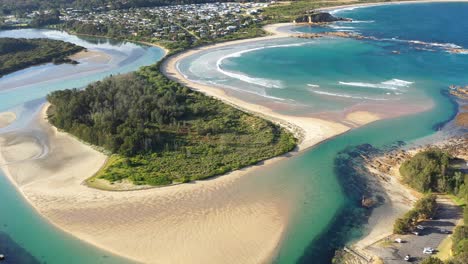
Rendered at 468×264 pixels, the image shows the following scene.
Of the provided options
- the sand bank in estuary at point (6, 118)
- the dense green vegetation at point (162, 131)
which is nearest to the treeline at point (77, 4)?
the dense green vegetation at point (162, 131)

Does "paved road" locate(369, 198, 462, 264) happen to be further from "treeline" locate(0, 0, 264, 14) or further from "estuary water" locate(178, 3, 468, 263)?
"treeline" locate(0, 0, 264, 14)

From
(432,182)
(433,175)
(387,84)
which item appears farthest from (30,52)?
(432,182)

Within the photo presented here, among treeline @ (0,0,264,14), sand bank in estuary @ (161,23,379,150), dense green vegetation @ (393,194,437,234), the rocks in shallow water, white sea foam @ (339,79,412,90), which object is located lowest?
the rocks in shallow water

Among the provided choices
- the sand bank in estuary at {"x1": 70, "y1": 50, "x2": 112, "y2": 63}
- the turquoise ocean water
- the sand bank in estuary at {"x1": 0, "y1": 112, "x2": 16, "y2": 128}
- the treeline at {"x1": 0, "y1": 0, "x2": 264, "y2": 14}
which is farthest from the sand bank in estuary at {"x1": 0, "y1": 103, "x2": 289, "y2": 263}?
the treeline at {"x1": 0, "y1": 0, "x2": 264, "y2": 14}

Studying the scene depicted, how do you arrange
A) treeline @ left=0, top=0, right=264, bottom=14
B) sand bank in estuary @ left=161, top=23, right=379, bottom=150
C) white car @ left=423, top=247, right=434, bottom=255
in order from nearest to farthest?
white car @ left=423, top=247, right=434, bottom=255 → sand bank in estuary @ left=161, top=23, right=379, bottom=150 → treeline @ left=0, top=0, right=264, bottom=14

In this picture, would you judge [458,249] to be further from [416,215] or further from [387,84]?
[387,84]

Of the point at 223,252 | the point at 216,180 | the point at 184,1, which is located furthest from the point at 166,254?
the point at 184,1
